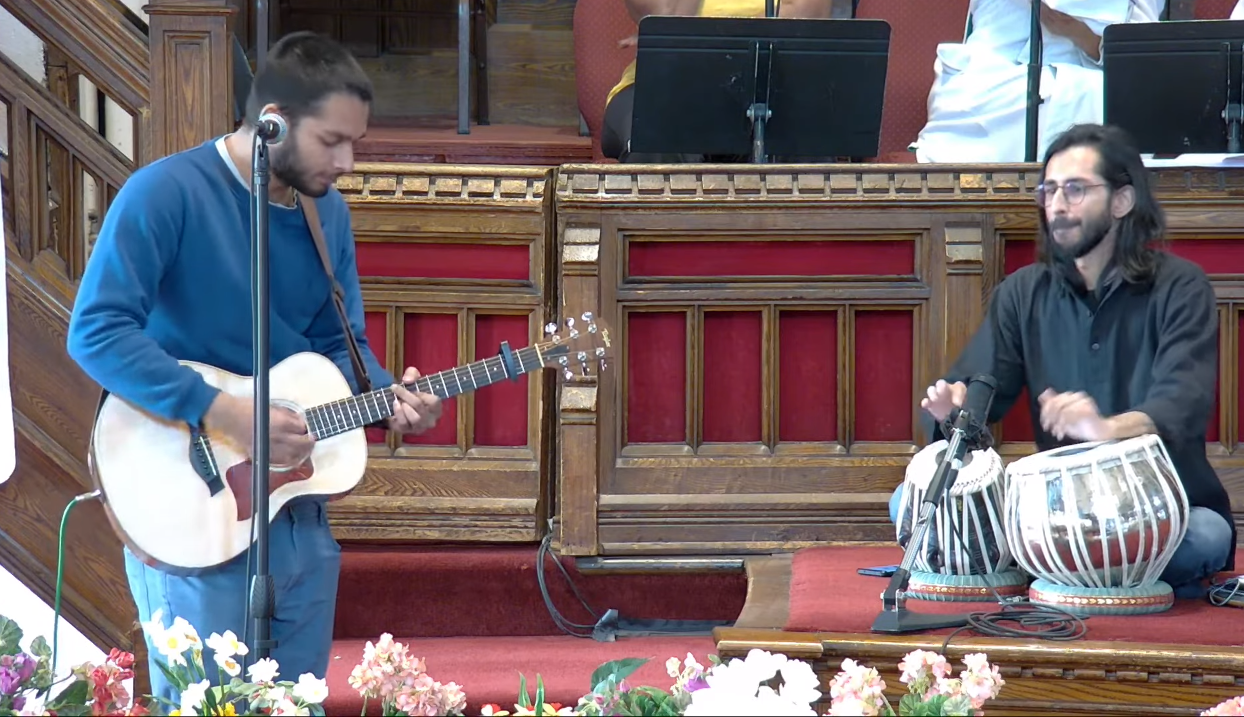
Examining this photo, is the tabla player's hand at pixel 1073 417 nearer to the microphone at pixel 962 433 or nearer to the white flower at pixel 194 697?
the microphone at pixel 962 433

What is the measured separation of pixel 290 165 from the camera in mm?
2932

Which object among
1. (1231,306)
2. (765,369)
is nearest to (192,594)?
(765,369)

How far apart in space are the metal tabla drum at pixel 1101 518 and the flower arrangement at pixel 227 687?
2006mm

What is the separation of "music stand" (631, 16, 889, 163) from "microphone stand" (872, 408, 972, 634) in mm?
1475

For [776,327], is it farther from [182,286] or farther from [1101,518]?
[182,286]

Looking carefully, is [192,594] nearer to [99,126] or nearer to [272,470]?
[272,470]

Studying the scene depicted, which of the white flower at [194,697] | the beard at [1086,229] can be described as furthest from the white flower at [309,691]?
the beard at [1086,229]

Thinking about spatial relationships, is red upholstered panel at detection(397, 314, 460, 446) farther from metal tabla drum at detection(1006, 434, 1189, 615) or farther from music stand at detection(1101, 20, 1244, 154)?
music stand at detection(1101, 20, 1244, 154)

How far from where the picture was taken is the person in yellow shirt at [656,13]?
5.31m

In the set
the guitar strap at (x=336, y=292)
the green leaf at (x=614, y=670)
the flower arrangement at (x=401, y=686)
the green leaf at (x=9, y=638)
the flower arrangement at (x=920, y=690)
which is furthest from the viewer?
the guitar strap at (x=336, y=292)

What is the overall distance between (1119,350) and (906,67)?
7.99 ft

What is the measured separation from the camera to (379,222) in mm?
4523

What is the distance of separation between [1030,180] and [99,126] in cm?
400

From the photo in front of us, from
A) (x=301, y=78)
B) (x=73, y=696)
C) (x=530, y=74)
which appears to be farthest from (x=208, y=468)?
(x=530, y=74)
